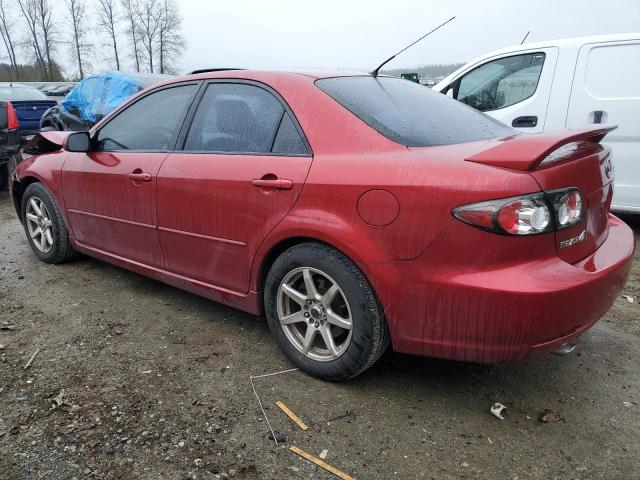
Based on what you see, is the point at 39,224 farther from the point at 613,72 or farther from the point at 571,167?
the point at 613,72

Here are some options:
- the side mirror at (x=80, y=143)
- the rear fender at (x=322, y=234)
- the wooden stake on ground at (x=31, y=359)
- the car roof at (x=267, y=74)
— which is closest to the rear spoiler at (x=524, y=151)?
the rear fender at (x=322, y=234)

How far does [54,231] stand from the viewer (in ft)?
13.8

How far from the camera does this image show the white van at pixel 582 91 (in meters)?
4.86

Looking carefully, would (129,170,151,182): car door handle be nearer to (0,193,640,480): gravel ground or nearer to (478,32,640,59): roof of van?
(0,193,640,480): gravel ground

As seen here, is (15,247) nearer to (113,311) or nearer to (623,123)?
(113,311)

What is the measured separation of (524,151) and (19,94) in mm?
11753

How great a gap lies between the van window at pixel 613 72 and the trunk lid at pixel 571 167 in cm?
295

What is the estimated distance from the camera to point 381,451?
2.12 metres

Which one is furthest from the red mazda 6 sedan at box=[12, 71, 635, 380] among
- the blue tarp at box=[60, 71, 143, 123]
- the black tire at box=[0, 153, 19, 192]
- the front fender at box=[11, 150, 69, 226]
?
the blue tarp at box=[60, 71, 143, 123]

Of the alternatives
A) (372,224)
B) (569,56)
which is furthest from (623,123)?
(372,224)

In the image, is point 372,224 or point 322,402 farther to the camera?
point 322,402

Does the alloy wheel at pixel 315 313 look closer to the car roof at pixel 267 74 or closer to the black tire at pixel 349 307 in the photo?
the black tire at pixel 349 307

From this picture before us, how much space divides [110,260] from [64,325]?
0.66 metres

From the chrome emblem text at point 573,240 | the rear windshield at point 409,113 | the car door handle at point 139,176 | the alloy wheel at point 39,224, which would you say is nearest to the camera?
the chrome emblem text at point 573,240
